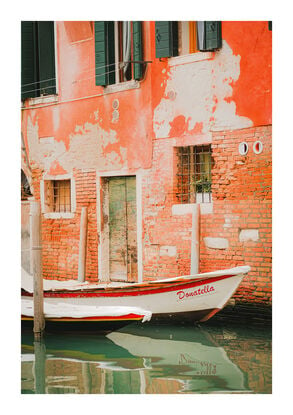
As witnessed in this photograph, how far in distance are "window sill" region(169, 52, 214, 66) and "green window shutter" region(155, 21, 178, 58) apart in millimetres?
40

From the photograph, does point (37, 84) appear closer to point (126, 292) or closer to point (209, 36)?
point (209, 36)

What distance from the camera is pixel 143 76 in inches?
210

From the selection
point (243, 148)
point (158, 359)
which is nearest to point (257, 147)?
point (243, 148)

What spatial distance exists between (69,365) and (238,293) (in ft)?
3.80

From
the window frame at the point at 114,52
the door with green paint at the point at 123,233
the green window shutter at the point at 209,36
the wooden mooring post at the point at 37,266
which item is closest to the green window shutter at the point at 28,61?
the window frame at the point at 114,52

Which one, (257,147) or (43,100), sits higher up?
(43,100)

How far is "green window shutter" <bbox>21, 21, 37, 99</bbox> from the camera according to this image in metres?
4.86

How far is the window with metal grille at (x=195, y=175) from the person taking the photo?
5191 mm

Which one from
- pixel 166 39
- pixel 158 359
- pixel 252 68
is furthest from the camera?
pixel 166 39

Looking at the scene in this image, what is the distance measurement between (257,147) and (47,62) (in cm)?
161

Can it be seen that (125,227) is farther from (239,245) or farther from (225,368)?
(225,368)

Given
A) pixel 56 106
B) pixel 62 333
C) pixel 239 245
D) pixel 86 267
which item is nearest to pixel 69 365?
pixel 62 333

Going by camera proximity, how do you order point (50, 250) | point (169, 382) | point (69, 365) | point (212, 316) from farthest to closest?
point (50, 250) → point (212, 316) → point (69, 365) → point (169, 382)

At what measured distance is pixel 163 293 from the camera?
204 inches
